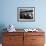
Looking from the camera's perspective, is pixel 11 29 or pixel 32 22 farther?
pixel 32 22

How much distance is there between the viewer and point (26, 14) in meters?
4.37

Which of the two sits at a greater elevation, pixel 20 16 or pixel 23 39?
pixel 20 16

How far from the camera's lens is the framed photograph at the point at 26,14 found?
4336 mm

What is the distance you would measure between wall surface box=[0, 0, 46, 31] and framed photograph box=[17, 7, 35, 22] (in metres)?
0.10

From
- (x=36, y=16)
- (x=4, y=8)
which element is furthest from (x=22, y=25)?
(x=4, y=8)

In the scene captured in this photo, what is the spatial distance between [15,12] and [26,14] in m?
0.38

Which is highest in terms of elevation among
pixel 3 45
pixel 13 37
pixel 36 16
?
pixel 36 16

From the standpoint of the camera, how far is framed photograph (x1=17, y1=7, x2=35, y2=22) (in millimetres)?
4336

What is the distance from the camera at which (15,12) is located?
171 inches

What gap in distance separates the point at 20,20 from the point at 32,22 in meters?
0.41

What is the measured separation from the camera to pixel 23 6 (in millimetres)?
4328

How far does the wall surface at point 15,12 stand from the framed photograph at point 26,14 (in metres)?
0.10

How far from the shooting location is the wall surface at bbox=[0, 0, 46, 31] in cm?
433

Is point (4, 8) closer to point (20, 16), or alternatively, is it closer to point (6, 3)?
point (6, 3)
